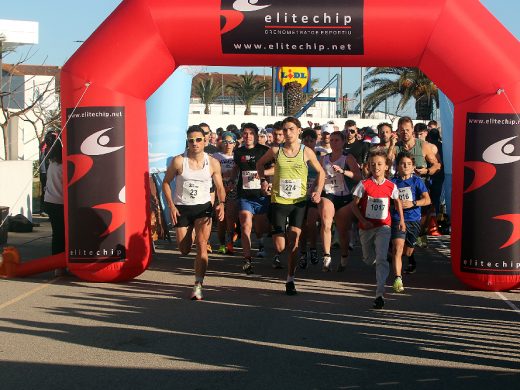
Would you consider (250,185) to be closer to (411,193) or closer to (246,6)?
(411,193)

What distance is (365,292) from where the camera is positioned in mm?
10039

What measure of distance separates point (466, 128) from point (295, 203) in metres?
2.06

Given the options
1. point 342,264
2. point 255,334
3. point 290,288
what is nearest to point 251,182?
point 342,264

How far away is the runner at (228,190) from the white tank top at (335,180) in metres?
1.28

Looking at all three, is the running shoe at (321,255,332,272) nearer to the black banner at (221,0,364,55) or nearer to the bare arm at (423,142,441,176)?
the bare arm at (423,142,441,176)

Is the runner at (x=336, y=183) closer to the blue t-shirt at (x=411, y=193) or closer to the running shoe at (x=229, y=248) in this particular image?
the blue t-shirt at (x=411, y=193)

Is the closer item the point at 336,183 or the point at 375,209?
the point at 375,209

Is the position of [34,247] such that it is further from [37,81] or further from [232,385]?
[37,81]

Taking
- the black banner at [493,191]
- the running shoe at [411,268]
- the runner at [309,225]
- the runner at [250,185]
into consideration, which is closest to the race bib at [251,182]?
the runner at [250,185]

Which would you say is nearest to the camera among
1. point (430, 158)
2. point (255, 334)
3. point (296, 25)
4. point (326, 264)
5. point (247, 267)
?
point (255, 334)

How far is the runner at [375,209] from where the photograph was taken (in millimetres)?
9438

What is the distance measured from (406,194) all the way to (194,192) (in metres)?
2.58

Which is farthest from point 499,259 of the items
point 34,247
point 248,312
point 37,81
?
point 37,81

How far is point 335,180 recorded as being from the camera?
12.2 meters
